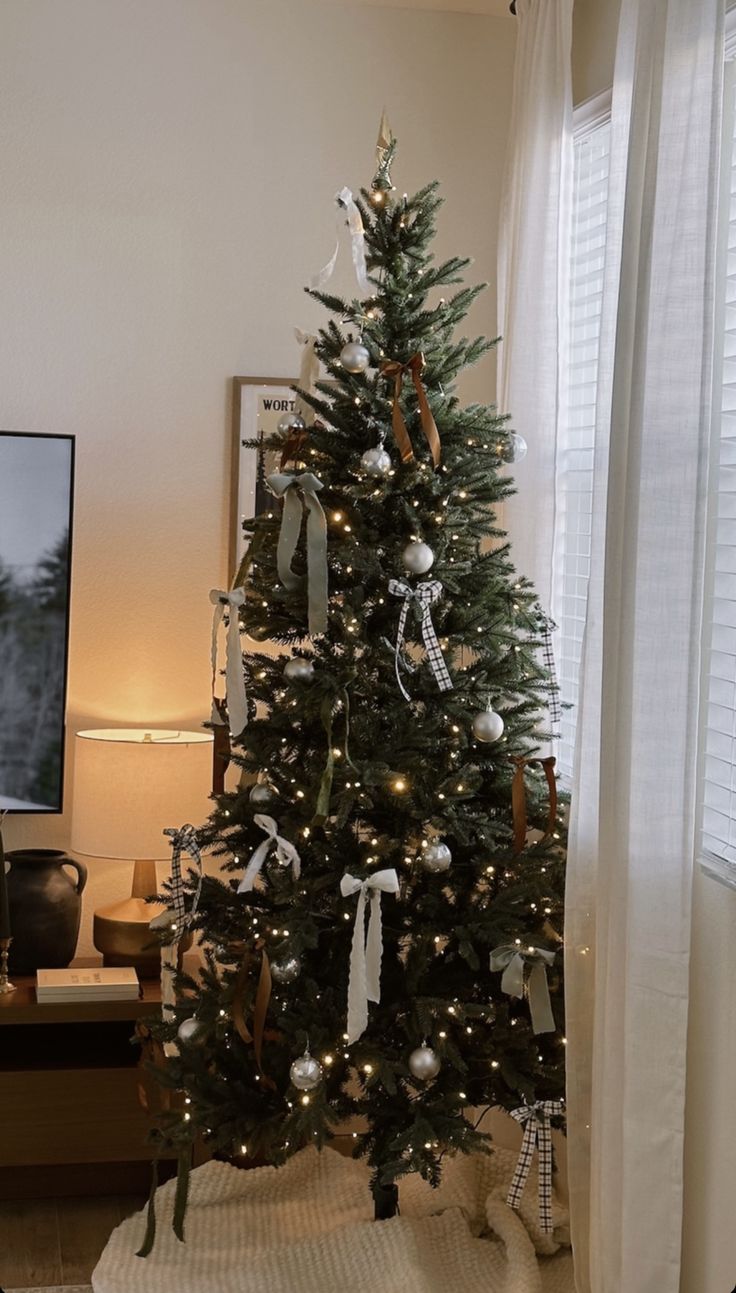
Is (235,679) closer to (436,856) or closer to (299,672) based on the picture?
(299,672)

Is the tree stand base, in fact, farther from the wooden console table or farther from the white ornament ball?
the white ornament ball

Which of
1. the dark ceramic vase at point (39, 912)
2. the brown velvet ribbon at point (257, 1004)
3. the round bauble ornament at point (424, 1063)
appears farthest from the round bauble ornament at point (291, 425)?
the dark ceramic vase at point (39, 912)

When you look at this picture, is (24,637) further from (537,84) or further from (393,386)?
(537,84)

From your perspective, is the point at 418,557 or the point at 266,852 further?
the point at 266,852

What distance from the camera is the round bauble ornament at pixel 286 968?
95.4 inches

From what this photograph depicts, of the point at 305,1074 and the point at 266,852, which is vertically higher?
the point at 266,852

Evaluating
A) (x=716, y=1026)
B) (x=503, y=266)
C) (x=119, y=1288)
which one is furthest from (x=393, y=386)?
(x=119, y=1288)

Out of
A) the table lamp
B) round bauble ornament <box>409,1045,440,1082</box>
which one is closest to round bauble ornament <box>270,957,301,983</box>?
round bauble ornament <box>409,1045,440,1082</box>

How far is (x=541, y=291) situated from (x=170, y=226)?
1062 mm

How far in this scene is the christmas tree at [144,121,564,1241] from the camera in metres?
2.43

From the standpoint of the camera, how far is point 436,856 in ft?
7.88

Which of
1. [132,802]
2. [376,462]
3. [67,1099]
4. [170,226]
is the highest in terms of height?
[170,226]

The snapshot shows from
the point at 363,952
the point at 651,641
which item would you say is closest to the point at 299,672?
the point at 363,952

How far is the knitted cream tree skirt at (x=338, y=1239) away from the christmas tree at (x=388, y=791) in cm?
28
